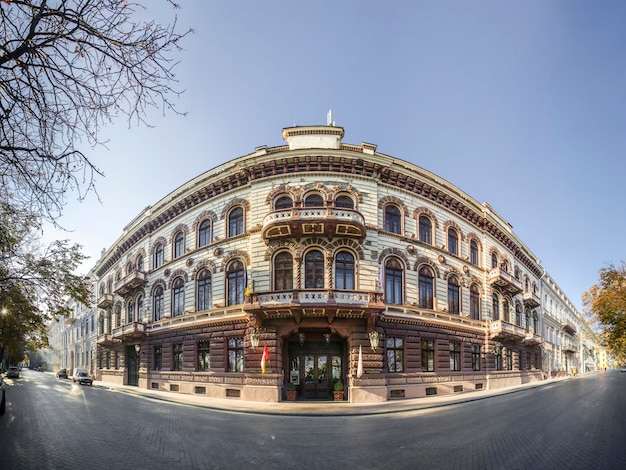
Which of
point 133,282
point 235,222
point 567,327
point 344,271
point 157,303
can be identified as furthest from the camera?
point 567,327

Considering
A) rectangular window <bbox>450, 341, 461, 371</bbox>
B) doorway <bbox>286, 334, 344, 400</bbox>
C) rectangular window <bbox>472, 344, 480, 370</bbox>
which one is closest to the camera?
doorway <bbox>286, 334, 344, 400</bbox>

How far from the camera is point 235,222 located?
2708 cm

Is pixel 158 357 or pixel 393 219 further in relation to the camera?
pixel 158 357

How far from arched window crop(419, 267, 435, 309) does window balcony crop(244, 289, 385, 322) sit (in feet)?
17.7

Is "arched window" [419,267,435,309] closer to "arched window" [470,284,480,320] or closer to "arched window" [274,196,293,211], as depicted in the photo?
"arched window" [470,284,480,320]

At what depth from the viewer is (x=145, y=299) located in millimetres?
34250

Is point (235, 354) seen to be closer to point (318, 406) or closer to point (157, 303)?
point (318, 406)

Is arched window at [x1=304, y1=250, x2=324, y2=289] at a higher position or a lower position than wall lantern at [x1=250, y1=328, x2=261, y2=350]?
higher

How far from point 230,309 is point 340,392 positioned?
8368 mm

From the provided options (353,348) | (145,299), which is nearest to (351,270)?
(353,348)

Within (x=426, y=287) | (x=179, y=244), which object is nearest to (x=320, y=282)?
(x=426, y=287)

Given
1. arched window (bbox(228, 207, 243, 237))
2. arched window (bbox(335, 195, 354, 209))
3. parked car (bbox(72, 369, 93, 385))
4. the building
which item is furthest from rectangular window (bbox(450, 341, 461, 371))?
parked car (bbox(72, 369, 93, 385))

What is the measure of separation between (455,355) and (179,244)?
21960 mm

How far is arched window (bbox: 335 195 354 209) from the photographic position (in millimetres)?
25141
